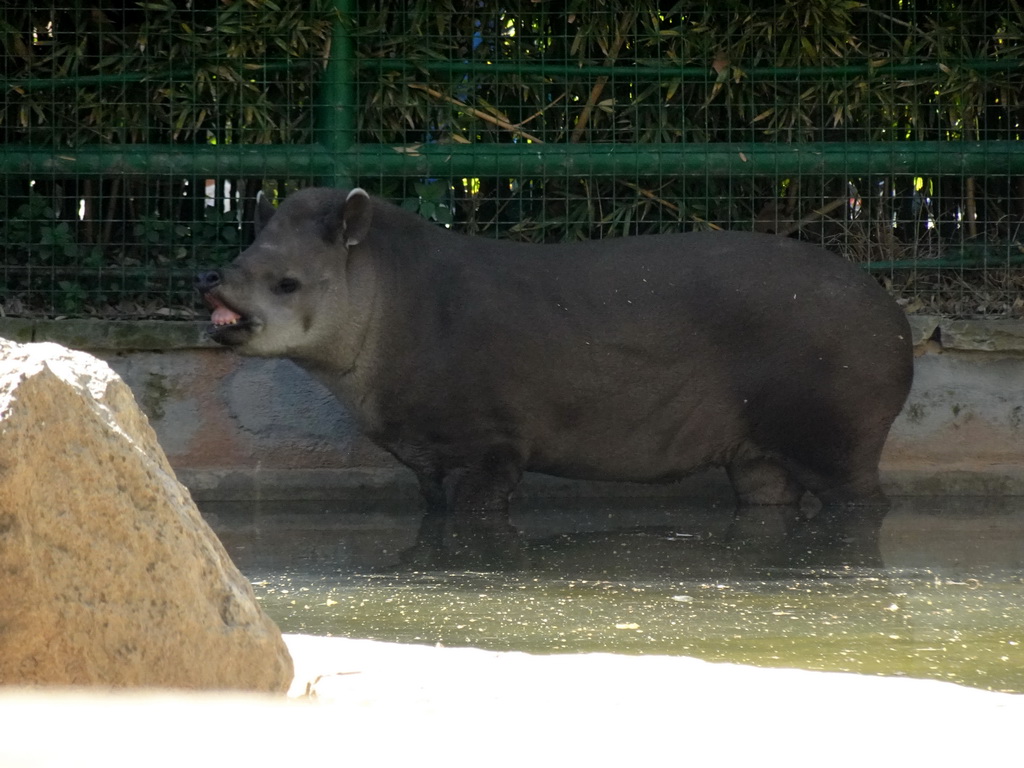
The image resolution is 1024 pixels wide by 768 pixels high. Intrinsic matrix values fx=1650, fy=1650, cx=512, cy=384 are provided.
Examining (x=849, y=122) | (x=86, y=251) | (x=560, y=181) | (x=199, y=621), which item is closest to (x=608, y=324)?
(x=560, y=181)

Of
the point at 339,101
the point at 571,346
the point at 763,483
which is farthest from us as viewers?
the point at 339,101

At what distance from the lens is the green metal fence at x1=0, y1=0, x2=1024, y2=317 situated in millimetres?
7992

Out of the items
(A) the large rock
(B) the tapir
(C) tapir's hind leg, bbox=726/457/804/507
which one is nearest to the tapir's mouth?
(B) the tapir

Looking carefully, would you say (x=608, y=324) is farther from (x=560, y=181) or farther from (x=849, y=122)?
(x=849, y=122)

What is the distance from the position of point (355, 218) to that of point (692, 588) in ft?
8.62

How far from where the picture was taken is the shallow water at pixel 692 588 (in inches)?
157

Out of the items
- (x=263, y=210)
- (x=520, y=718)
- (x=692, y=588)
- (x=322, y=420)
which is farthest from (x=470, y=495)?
(x=520, y=718)

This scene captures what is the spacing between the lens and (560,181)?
27.4 ft

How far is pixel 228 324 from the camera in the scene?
6730mm

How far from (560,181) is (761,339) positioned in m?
1.75

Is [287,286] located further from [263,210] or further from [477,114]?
[477,114]

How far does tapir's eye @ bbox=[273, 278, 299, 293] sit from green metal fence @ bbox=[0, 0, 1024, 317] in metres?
1.19

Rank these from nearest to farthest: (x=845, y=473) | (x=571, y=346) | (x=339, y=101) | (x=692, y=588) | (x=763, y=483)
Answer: (x=692, y=588) < (x=571, y=346) < (x=845, y=473) < (x=763, y=483) < (x=339, y=101)

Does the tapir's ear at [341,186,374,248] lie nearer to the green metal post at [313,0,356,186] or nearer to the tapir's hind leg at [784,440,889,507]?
the green metal post at [313,0,356,186]
